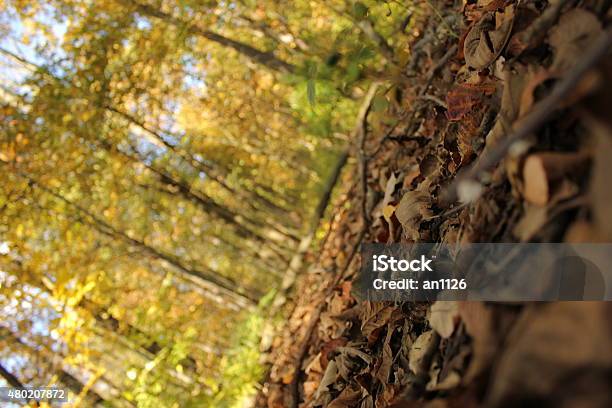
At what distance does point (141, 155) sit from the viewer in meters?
3.95

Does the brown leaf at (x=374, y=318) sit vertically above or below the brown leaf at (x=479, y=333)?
above

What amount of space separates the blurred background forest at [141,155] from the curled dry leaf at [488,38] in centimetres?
64

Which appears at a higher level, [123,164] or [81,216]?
[123,164]

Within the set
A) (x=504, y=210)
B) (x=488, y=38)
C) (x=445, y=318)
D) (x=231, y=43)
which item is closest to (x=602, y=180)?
(x=504, y=210)

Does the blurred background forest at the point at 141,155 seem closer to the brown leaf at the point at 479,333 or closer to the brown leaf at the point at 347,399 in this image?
the brown leaf at the point at 347,399

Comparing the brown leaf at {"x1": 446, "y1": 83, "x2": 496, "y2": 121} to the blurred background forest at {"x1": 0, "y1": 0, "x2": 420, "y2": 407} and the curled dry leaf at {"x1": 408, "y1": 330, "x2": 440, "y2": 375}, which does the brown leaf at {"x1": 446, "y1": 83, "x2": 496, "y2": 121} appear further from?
the blurred background forest at {"x1": 0, "y1": 0, "x2": 420, "y2": 407}

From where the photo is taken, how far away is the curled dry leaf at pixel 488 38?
66 cm

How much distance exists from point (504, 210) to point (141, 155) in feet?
12.5

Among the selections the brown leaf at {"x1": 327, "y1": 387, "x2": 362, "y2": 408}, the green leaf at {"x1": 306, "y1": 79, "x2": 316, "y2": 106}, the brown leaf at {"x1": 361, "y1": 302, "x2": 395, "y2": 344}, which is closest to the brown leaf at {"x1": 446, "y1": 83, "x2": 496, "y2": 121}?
the brown leaf at {"x1": 361, "y1": 302, "x2": 395, "y2": 344}

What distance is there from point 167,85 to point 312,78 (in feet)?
10.4

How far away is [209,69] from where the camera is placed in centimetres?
524

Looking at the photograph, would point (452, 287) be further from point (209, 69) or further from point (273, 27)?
point (209, 69)

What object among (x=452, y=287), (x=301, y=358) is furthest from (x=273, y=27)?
(x=452, y=287)

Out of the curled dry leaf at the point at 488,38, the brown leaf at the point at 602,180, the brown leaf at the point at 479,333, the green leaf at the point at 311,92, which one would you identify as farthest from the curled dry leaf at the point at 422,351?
the green leaf at the point at 311,92
